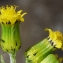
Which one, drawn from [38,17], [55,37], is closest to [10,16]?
[55,37]

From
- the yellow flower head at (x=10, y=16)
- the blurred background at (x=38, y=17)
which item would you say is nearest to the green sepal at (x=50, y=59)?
the yellow flower head at (x=10, y=16)

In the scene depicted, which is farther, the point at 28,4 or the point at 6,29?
the point at 28,4

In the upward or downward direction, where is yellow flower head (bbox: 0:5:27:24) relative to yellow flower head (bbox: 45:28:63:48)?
upward

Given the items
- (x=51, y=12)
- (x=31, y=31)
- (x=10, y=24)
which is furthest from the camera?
(x=51, y=12)

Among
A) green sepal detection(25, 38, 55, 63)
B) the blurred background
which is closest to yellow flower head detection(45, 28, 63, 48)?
green sepal detection(25, 38, 55, 63)

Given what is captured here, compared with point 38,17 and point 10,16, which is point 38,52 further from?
point 38,17

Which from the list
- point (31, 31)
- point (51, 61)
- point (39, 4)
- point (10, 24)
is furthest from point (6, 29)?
point (39, 4)

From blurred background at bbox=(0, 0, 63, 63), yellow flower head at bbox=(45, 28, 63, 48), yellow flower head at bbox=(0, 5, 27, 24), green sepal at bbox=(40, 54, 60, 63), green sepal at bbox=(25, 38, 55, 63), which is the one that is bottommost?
green sepal at bbox=(40, 54, 60, 63)

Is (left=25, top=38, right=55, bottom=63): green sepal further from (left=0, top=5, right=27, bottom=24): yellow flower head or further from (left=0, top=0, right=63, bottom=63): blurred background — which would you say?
(left=0, top=0, right=63, bottom=63): blurred background

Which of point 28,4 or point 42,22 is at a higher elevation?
point 28,4

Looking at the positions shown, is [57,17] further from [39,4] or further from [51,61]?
[51,61]
